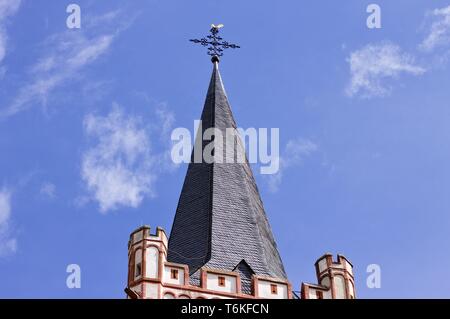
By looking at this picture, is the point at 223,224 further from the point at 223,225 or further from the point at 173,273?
the point at 173,273

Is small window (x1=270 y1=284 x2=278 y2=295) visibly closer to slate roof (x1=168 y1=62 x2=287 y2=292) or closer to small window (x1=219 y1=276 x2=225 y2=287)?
slate roof (x1=168 y1=62 x2=287 y2=292)

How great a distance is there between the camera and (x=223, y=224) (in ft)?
118

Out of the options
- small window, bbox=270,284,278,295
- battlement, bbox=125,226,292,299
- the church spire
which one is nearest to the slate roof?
the church spire

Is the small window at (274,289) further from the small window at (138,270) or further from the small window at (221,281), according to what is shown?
the small window at (138,270)

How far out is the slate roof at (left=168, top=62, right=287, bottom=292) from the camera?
113 feet

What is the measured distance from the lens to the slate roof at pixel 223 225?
34500 millimetres

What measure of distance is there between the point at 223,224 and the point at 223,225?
1.7 inches

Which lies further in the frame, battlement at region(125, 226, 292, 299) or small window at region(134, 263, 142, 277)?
small window at region(134, 263, 142, 277)

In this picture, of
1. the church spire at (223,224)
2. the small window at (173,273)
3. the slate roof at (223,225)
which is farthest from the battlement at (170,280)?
the church spire at (223,224)

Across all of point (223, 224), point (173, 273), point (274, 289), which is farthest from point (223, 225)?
point (173, 273)

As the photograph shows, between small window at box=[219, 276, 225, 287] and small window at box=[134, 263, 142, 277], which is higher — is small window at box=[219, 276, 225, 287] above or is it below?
below
